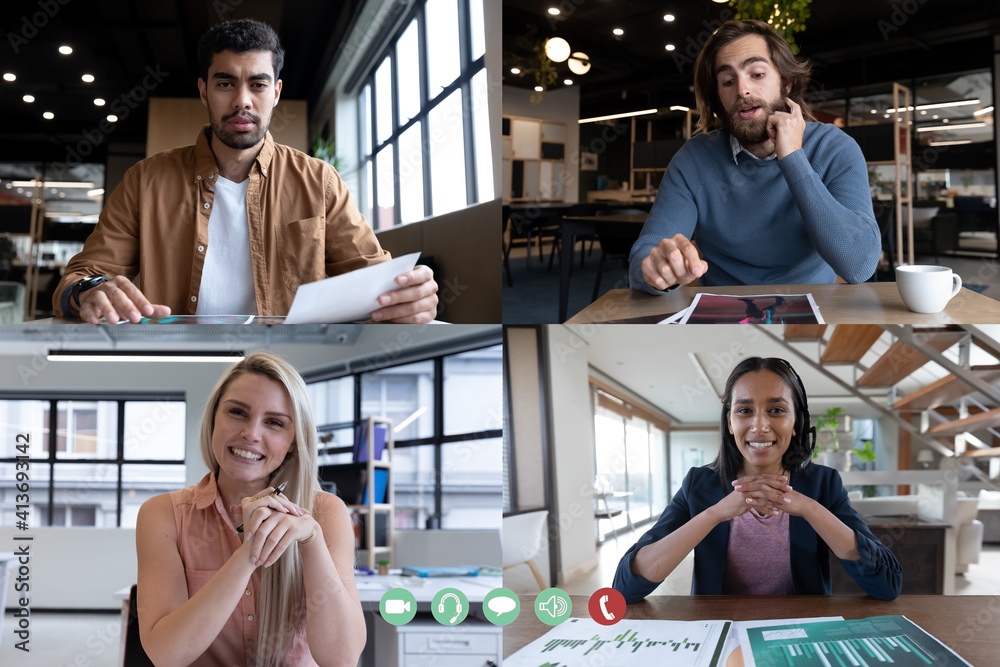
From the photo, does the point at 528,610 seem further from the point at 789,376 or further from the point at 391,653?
the point at 789,376

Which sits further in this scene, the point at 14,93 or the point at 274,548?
the point at 14,93

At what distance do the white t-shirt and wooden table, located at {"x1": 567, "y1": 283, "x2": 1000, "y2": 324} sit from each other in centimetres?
78

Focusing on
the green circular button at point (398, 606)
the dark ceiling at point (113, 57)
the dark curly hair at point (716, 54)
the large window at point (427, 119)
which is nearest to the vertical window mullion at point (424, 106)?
the large window at point (427, 119)

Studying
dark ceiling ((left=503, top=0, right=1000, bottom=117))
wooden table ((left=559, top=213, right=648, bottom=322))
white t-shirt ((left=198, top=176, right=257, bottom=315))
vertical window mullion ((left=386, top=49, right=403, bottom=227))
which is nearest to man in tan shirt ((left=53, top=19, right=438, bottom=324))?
white t-shirt ((left=198, top=176, right=257, bottom=315))

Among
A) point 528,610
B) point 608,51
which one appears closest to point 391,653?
point 528,610

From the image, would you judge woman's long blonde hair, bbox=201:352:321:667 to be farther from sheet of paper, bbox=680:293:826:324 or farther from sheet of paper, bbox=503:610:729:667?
sheet of paper, bbox=680:293:826:324

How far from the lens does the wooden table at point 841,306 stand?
92cm

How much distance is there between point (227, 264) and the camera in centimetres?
149

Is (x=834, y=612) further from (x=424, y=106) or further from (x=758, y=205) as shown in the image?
(x=424, y=106)

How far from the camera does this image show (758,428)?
88 cm

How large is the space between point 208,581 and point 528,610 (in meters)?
0.39

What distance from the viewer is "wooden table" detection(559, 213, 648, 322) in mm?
2961

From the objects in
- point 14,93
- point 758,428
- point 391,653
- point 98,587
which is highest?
point 14,93

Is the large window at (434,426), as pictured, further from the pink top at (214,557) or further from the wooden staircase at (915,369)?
the wooden staircase at (915,369)
